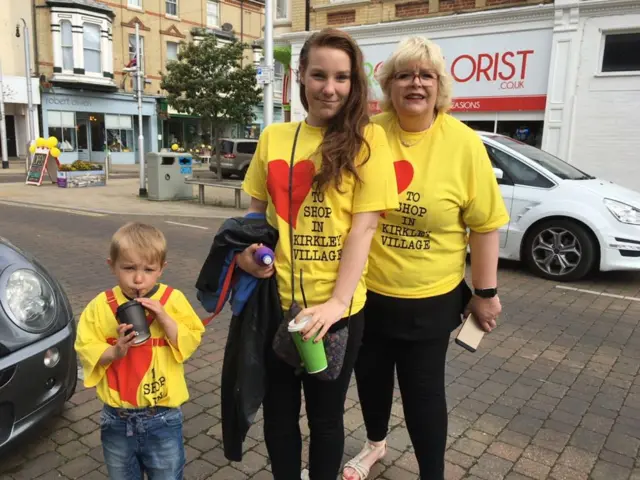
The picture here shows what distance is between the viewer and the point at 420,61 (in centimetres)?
205

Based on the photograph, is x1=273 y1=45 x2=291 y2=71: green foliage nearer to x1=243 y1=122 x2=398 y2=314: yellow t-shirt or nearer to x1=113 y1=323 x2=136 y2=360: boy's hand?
x1=243 y1=122 x2=398 y2=314: yellow t-shirt

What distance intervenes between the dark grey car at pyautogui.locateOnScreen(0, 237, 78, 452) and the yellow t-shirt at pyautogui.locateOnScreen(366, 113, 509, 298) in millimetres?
1501

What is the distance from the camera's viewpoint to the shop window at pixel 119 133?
3181 cm

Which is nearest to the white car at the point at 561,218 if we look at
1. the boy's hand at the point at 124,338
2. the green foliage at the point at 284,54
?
the boy's hand at the point at 124,338

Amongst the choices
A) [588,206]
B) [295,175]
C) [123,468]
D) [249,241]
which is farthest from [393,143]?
[588,206]

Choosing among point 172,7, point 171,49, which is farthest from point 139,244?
point 172,7

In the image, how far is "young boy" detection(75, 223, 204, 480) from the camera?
1934mm

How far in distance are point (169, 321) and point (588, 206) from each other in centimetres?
565

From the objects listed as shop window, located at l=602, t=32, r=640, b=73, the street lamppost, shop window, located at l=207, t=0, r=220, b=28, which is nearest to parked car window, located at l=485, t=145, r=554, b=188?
shop window, located at l=602, t=32, r=640, b=73

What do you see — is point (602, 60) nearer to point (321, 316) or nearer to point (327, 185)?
point (327, 185)

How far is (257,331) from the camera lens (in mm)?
1926

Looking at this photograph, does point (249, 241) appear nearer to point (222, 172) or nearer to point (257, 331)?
point (257, 331)

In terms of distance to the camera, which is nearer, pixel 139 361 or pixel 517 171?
pixel 139 361

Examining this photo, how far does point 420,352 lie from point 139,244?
114 cm
